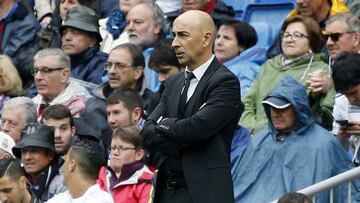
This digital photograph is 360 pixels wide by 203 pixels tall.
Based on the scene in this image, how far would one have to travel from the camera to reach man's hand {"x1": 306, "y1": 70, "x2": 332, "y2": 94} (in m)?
10.0

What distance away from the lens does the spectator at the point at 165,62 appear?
10.7 meters

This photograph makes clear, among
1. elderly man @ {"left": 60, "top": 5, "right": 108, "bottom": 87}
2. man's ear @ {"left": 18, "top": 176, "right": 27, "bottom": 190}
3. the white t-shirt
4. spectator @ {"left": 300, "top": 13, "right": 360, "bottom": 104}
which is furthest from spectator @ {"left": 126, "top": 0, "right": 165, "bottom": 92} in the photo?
the white t-shirt

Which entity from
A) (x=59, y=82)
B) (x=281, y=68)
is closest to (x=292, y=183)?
(x=281, y=68)

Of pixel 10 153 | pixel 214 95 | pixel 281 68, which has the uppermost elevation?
pixel 214 95

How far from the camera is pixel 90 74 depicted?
39.1ft

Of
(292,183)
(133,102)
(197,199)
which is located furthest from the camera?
(133,102)

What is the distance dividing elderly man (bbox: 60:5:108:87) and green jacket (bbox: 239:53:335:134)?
1897mm

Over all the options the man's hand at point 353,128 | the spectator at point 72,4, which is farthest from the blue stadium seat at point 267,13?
the man's hand at point 353,128

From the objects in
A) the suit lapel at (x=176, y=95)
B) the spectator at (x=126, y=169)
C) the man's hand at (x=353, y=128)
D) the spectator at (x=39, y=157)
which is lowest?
the spectator at (x=39, y=157)

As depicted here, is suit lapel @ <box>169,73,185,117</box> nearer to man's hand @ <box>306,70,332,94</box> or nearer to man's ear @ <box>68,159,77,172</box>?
man's ear @ <box>68,159,77,172</box>

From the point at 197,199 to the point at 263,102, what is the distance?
2193 mm

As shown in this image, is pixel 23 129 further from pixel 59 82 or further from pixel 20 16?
pixel 20 16

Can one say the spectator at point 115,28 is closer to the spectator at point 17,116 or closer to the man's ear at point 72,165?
the spectator at point 17,116

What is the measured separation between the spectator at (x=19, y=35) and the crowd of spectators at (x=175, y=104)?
0.01 meters
